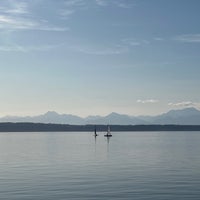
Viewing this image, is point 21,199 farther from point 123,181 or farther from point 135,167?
point 135,167

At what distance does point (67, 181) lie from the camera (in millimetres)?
51969

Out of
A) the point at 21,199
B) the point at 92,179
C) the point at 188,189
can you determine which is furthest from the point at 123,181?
the point at 21,199

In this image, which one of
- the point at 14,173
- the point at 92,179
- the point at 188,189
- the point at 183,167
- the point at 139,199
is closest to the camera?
the point at 139,199

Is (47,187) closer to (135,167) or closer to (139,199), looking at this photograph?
(139,199)

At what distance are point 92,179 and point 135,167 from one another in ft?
51.1

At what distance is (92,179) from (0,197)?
14.4 m

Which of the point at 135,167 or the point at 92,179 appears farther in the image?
the point at 135,167

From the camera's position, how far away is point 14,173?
61.6 metres

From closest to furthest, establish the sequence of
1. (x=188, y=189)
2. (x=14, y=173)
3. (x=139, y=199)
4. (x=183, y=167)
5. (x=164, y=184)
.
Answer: (x=139, y=199), (x=188, y=189), (x=164, y=184), (x=14, y=173), (x=183, y=167)

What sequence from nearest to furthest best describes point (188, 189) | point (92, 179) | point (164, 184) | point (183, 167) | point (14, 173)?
point (188, 189) → point (164, 184) → point (92, 179) → point (14, 173) → point (183, 167)

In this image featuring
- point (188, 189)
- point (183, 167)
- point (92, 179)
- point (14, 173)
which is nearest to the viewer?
point (188, 189)

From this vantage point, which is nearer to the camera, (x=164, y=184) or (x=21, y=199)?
(x=21, y=199)

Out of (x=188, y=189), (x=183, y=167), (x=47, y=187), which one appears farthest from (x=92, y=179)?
(x=183, y=167)

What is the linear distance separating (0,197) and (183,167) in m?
33.7
